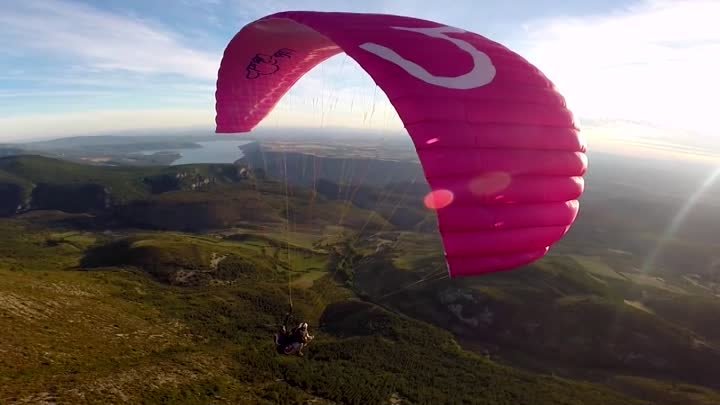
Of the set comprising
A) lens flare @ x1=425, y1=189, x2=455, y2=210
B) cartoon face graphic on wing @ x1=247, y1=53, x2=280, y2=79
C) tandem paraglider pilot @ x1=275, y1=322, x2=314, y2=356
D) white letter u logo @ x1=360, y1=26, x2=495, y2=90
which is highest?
cartoon face graphic on wing @ x1=247, y1=53, x2=280, y2=79

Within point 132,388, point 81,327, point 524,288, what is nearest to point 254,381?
point 132,388

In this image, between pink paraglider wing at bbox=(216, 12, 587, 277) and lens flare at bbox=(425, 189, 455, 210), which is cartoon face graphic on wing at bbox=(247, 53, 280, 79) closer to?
pink paraglider wing at bbox=(216, 12, 587, 277)

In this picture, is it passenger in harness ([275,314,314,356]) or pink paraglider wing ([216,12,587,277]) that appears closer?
pink paraglider wing ([216,12,587,277])

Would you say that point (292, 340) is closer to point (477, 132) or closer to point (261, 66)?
point (477, 132)

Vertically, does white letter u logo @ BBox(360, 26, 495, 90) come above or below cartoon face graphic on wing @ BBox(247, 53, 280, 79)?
below

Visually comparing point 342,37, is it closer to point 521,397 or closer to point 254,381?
point 254,381

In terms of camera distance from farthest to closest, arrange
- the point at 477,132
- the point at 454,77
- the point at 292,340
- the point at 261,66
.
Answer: the point at 261,66 → the point at 292,340 → the point at 454,77 → the point at 477,132

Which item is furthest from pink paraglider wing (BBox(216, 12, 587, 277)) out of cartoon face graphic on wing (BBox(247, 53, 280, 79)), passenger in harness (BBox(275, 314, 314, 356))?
passenger in harness (BBox(275, 314, 314, 356))

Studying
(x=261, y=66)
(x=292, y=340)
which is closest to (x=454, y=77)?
(x=292, y=340)

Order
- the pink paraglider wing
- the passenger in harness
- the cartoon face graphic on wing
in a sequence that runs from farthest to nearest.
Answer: the cartoon face graphic on wing
the passenger in harness
the pink paraglider wing

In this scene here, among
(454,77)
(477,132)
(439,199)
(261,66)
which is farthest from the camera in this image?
(261,66)
